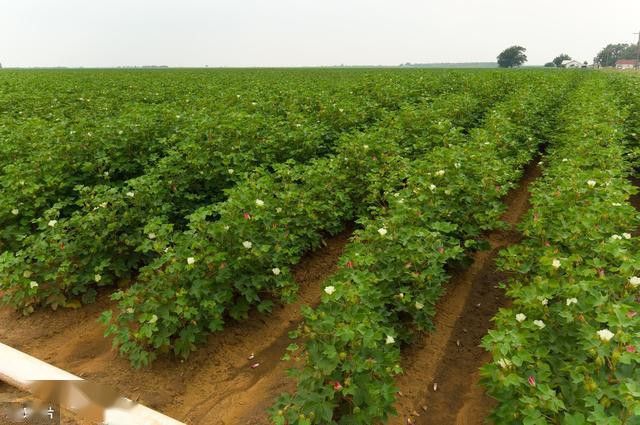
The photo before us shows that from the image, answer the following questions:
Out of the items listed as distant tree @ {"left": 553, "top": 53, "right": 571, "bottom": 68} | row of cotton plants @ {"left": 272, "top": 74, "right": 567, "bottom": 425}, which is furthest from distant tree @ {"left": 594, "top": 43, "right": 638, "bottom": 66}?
row of cotton plants @ {"left": 272, "top": 74, "right": 567, "bottom": 425}

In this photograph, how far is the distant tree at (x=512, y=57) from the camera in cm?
9038

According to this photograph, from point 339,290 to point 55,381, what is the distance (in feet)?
6.75

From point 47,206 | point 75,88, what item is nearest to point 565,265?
point 47,206

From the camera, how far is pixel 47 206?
4.82 m

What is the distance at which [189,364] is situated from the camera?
3.25m

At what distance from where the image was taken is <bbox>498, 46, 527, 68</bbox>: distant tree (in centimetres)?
9038

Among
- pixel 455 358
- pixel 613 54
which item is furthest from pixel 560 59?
pixel 455 358

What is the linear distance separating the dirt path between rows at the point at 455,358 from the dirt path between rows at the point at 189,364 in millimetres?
982

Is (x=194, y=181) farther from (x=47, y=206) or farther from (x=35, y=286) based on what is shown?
(x=35, y=286)

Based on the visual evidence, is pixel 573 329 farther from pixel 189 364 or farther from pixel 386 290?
pixel 189 364

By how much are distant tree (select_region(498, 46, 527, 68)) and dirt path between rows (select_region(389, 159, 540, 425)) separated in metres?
102

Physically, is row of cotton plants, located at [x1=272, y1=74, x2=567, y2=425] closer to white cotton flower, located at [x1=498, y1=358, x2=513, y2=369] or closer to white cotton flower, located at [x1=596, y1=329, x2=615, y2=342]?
white cotton flower, located at [x1=498, y1=358, x2=513, y2=369]

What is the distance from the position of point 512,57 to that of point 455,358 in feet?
343

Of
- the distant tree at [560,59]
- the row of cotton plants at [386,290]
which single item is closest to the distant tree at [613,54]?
the distant tree at [560,59]
